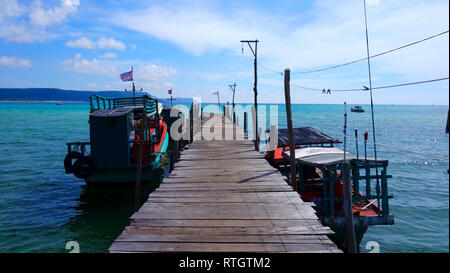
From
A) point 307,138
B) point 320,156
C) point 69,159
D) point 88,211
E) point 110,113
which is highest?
point 110,113

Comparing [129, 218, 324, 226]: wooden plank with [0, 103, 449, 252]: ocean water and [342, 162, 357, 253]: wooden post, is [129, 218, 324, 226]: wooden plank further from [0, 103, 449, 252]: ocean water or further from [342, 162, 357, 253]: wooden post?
[0, 103, 449, 252]: ocean water

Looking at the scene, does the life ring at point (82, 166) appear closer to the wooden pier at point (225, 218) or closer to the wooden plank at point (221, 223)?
the wooden pier at point (225, 218)

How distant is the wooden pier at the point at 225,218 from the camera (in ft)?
15.8

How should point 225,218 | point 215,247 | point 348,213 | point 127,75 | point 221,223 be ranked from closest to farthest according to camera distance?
point 215,247 → point 221,223 → point 225,218 → point 348,213 → point 127,75

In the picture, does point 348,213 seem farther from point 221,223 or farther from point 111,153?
point 111,153

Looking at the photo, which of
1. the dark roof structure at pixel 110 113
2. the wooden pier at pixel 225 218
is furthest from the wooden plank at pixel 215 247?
the dark roof structure at pixel 110 113

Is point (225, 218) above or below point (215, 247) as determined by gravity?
above

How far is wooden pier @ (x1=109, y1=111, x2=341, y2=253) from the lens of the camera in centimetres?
482

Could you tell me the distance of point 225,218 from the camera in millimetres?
5965

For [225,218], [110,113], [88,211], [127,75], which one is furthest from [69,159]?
[225,218]

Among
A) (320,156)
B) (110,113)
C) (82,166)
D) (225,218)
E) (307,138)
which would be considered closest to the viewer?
(225,218)

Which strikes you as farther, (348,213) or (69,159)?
(69,159)
